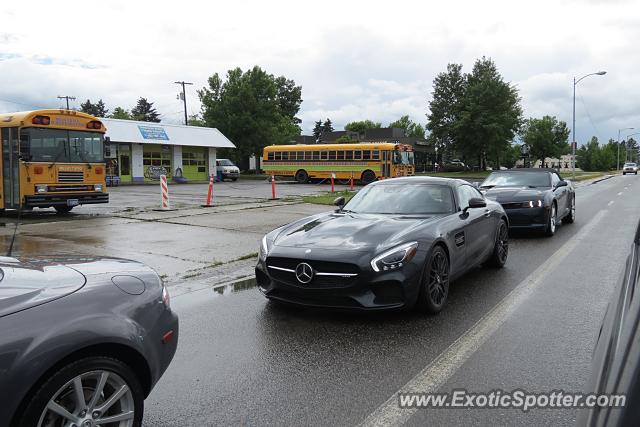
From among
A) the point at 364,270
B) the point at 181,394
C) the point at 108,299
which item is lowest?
the point at 181,394

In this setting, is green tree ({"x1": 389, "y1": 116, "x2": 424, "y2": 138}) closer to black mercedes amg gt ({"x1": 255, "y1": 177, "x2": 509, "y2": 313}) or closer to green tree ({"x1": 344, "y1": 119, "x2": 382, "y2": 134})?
green tree ({"x1": 344, "y1": 119, "x2": 382, "y2": 134})

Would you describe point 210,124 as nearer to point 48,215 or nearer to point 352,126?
point 48,215

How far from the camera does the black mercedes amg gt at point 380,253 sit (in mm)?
5000

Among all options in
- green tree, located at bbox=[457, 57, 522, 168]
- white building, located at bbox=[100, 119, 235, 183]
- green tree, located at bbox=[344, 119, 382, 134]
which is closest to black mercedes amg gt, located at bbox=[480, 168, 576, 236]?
white building, located at bbox=[100, 119, 235, 183]

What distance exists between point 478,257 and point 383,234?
211 centimetres

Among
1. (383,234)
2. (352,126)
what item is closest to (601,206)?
(383,234)

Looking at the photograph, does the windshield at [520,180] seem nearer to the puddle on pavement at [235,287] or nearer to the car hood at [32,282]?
the puddle on pavement at [235,287]

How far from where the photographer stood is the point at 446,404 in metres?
3.52

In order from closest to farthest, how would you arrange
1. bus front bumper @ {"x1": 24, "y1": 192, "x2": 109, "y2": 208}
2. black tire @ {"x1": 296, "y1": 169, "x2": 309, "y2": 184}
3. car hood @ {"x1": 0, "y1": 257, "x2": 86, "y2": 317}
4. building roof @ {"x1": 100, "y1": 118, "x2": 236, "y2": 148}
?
1. car hood @ {"x1": 0, "y1": 257, "x2": 86, "y2": 317}
2. bus front bumper @ {"x1": 24, "y1": 192, "x2": 109, "y2": 208}
3. building roof @ {"x1": 100, "y1": 118, "x2": 236, "y2": 148}
4. black tire @ {"x1": 296, "y1": 169, "x2": 309, "y2": 184}

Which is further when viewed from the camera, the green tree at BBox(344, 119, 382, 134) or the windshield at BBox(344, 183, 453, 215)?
the green tree at BBox(344, 119, 382, 134)

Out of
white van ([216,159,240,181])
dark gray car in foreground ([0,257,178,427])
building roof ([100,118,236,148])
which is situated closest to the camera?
dark gray car in foreground ([0,257,178,427])

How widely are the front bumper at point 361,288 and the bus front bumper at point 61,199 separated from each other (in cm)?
1143

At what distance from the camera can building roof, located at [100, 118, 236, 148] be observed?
118 feet

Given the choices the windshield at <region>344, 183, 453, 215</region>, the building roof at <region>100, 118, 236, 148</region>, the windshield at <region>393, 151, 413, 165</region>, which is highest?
the building roof at <region>100, 118, 236, 148</region>
